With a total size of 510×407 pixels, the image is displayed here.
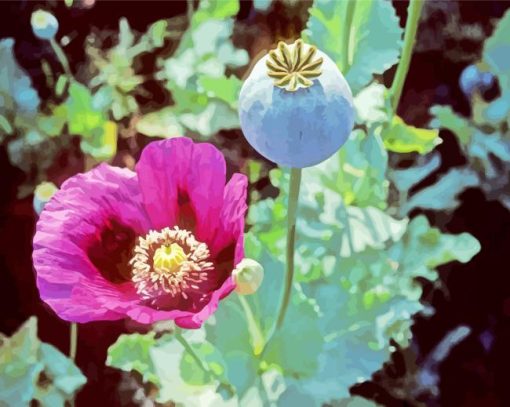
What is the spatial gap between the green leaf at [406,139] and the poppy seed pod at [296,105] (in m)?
0.18

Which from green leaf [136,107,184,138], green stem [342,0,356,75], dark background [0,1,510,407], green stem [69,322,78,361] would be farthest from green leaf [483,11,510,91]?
green stem [69,322,78,361]

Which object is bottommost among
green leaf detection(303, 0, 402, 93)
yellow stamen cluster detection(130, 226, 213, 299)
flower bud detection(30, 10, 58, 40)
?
yellow stamen cluster detection(130, 226, 213, 299)

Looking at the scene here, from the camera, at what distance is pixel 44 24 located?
629 mm

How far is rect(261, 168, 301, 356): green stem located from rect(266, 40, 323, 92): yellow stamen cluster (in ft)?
0.16

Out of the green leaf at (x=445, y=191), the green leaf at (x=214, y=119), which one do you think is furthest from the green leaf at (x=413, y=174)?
the green leaf at (x=214, y=119)

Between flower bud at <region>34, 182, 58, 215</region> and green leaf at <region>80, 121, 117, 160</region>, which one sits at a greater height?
green leaf at <region>80, 121, 117, 160</region>

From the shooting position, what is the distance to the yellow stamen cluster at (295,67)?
14.8 inches

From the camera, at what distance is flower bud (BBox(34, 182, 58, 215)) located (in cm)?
57

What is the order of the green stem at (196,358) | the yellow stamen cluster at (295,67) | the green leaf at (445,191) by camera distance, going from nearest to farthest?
the yellow stamen cluster at (295,67), the green stem at (196,358), the green leaf at (445,191)

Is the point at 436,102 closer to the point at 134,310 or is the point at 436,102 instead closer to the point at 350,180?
the point at 350,180

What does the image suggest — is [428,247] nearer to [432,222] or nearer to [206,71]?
[432,222]

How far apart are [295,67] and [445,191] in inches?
9.8

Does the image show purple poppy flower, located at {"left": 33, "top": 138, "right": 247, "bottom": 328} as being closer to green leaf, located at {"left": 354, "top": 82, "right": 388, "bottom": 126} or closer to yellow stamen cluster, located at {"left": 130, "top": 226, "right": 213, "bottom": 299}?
yellow stamen cluster, located at {"left": 130, "top": 226, "right": 213, "bottom": 299}

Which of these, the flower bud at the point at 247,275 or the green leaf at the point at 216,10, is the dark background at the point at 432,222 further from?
the flower bud at the point at 247,275
